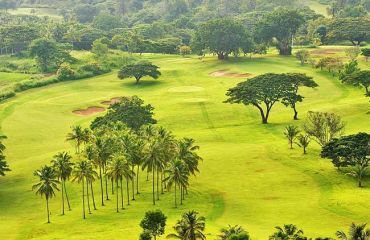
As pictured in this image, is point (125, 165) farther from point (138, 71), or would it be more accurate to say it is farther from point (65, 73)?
point (65, 73)

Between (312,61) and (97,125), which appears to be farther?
(312,61)

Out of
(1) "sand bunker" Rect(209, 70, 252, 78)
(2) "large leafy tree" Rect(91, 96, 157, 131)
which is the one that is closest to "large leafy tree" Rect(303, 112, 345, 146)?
(2) "large leafy tree" Rect(91, 96, 157, 131)

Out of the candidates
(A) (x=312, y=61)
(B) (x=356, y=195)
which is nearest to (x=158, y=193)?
(B) (x=356, y=195)

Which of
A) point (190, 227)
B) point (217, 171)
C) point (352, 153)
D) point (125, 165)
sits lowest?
point (217, 171)

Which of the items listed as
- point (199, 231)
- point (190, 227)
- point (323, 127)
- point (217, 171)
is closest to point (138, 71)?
point (323, 127)

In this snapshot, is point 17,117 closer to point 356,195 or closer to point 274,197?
point 274,197

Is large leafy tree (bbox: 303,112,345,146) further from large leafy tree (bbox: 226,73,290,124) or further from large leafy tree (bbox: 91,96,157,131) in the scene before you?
large leafy tree (bbox: 91,96,157,131)
